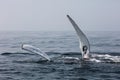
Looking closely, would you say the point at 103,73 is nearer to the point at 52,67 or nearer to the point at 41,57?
the point at 52,67

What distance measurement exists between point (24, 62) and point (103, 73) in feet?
28.6

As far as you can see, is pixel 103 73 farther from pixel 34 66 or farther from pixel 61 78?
pixel 34 66

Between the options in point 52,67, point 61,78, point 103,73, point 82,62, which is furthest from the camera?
point 82,62

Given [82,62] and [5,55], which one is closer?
[82,62]

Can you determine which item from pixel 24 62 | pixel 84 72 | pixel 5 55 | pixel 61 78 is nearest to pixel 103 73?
pixel 84 72

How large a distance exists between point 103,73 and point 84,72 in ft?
5.13

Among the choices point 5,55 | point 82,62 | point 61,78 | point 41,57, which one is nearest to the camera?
point 61,78

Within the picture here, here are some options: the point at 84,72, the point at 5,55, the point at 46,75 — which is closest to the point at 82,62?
the point at 84,72

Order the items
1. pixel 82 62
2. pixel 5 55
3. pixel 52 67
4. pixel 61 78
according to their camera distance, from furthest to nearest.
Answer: pixel 5 55 → pixel 82 62 → pixel 52 67 → pixel 61 78

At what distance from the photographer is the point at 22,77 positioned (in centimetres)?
2539

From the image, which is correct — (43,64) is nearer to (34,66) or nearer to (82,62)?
(34,66)

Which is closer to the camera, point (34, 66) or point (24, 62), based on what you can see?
point (34, 66)

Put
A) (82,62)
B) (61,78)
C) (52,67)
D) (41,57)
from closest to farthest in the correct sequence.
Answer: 1. (61,78)
2. (52,67)
3. (82,62)
4. (41,57)

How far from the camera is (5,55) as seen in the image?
3897 centimetres
